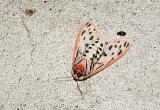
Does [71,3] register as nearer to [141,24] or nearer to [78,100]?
[141,24]

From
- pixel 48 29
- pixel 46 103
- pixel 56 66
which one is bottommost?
pixel 46 103

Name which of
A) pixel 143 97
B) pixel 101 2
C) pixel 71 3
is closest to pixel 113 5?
pixel 101 2

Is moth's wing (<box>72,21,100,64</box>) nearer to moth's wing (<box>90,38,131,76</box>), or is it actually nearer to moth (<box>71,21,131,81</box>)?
moth (<box>71,21,131,81</box>)

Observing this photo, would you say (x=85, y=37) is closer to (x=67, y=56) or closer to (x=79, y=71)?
(x=67, y=56)

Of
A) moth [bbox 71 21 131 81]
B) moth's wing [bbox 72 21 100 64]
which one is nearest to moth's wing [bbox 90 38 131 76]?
moth [bbox 71 21 131 81]

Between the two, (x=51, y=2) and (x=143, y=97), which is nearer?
(x=143, y=97)

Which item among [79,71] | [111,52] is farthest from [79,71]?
[111,52]

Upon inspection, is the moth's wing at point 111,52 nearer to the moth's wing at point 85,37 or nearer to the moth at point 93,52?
the moth at point 93,52
